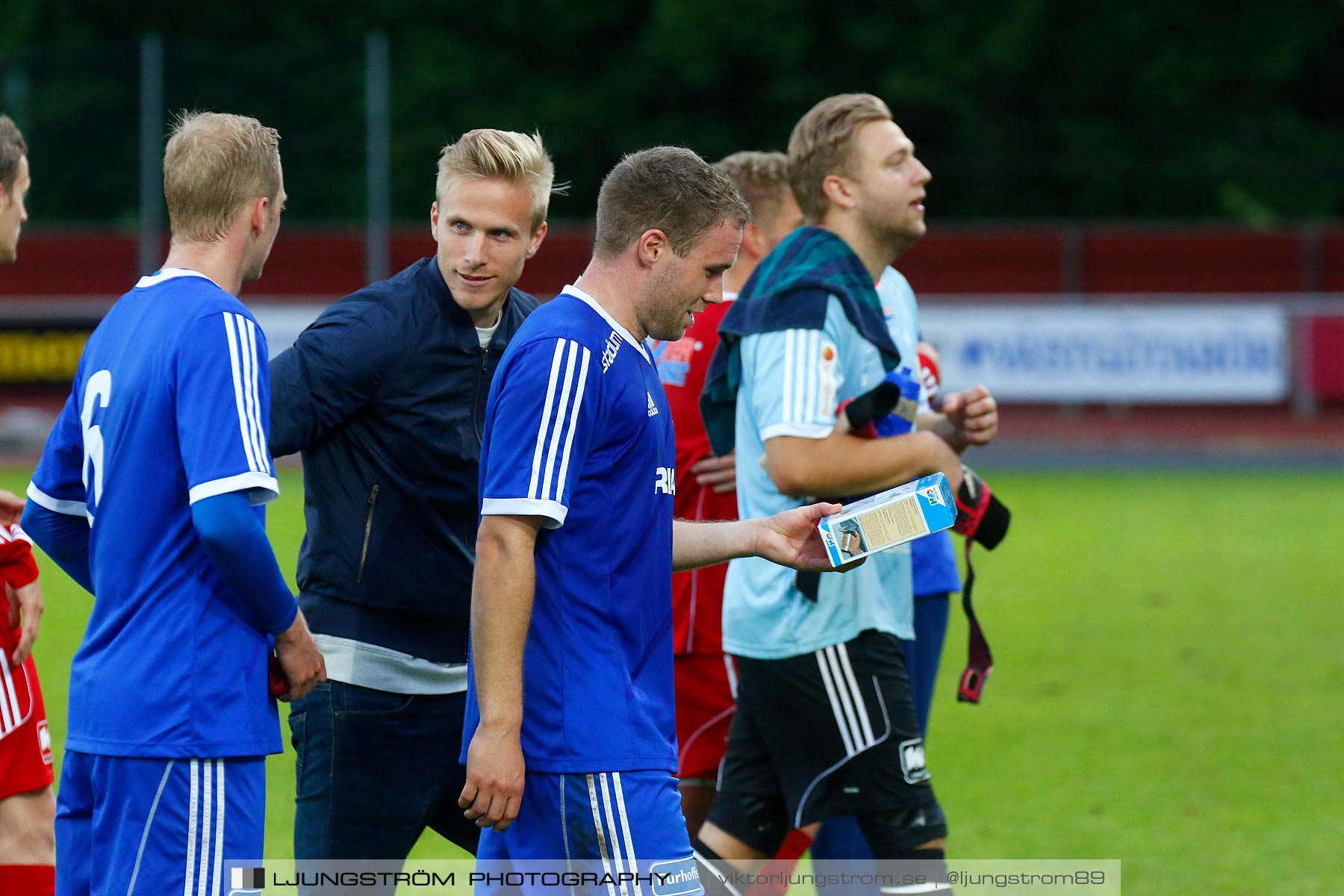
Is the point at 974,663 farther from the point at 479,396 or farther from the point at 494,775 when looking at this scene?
the point at 494,775

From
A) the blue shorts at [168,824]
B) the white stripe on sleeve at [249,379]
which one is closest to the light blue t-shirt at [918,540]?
the white stripe on sleeve at [249,379]

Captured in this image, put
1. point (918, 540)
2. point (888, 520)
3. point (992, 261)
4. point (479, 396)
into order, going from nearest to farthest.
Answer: point (888, 520) < point (479, 396) < point (918, 540) < point (992, 261)

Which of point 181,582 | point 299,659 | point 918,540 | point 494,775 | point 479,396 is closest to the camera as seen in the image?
point 494,775

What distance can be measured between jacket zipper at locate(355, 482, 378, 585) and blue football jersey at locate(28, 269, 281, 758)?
590 mm

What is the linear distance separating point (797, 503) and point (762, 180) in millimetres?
1511

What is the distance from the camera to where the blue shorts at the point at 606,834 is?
128 inches

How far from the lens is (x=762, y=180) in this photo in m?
5.54

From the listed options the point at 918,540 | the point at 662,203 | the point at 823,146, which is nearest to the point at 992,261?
the point at 918,540

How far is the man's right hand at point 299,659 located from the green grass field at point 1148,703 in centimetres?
275

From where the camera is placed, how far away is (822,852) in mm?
5062

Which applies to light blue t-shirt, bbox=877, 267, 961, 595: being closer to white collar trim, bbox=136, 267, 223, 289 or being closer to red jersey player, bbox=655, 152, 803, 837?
red jersey player, bbox=655, 152, 803, 837

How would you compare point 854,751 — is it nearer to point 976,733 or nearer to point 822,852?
point 822,852

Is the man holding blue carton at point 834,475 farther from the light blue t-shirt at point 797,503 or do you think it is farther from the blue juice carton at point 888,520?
the blue juice carton at point 888,520

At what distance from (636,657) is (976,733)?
509 cm
